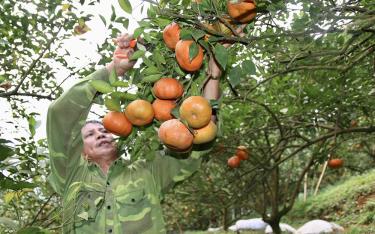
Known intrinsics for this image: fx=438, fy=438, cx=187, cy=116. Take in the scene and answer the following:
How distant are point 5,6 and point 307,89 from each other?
2.74 meters

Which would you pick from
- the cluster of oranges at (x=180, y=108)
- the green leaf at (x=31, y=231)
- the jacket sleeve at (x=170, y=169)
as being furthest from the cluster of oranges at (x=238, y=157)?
the green leaf at (x=31, y=231)

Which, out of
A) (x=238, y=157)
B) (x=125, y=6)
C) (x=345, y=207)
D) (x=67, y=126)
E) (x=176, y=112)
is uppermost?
(x=125, y=6)

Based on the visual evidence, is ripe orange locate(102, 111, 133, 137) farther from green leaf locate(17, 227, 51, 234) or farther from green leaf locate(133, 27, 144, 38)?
green leaf locate(17, 227, 51, 234)

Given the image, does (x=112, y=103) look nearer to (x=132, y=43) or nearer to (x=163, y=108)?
(x=163, y=108)

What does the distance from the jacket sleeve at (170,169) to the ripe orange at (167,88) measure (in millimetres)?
1251

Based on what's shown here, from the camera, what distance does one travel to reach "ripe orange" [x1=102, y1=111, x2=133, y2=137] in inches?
60.0

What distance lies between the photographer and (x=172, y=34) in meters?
1.32

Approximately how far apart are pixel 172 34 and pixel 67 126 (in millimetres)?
1138

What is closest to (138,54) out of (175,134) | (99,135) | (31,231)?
(175,134)

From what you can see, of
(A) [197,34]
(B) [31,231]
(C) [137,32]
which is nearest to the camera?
(B) [31,231]

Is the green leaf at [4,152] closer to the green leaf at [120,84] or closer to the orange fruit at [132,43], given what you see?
the green leaf at [120,84]

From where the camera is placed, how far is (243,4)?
132cm

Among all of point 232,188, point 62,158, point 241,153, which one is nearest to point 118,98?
point 62,158

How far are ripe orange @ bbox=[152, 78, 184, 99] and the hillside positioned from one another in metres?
7.54
